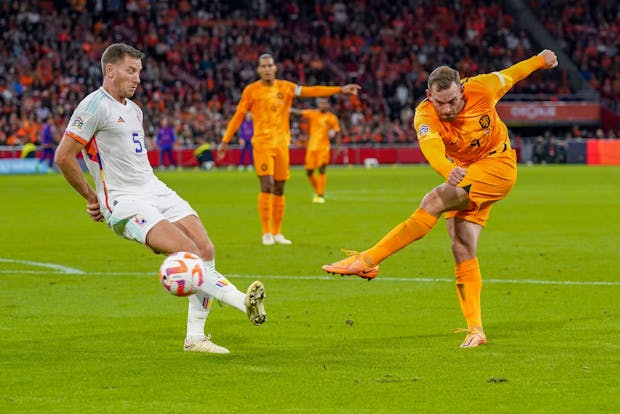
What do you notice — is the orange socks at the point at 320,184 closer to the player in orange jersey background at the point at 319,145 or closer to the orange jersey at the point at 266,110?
the player in orange jersey background at the point at 319,145

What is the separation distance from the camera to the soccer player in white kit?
8.20 metres

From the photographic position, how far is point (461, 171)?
818 centimetres

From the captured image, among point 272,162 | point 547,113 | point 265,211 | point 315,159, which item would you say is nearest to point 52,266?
point 265,211

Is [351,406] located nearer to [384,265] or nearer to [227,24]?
[384,265]

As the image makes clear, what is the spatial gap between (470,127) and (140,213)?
235 cm

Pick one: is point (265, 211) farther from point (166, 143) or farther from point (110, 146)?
point (166, 143)

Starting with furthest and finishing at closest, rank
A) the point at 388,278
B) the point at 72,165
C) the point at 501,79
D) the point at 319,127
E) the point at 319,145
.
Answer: the point at 319,127, the point at 319,145, the point at 388,278, the point at 501,79, the point at 72,165

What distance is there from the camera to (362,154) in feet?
173

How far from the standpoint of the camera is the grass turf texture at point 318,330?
683cm

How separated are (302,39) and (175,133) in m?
10.5

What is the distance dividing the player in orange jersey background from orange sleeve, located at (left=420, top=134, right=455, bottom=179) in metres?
17.6

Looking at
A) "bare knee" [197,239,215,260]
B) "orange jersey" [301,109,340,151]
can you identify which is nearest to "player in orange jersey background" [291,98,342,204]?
"orange jersey" [301,109,340,151]

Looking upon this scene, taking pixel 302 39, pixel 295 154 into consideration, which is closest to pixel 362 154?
pixel 295 154

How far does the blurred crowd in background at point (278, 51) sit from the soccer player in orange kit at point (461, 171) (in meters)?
38.1
